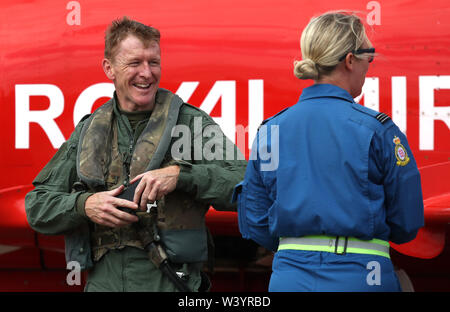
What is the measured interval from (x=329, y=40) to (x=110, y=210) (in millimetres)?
870

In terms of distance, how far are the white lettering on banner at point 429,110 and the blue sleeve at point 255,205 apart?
128cm

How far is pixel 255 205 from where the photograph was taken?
1597mm

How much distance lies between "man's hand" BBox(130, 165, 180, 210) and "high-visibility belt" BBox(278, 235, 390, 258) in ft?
1.75

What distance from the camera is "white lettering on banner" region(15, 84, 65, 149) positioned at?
2.87 m

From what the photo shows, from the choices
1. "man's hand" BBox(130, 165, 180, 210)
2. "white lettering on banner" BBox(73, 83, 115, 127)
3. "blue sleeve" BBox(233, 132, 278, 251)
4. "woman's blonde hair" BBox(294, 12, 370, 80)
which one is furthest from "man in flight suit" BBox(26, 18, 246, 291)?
"white lettering on banner" BBox(73, 83, 115, 127)

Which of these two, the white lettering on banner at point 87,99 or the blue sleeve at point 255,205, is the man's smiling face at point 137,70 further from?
the white lettering on banner at point 87,99

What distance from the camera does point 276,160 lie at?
1.50 metres

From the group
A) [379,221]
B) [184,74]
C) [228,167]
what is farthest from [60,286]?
[379,221]

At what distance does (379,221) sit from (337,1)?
62.8 inches

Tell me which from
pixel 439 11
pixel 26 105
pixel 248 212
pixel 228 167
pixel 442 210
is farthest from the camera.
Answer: pixel 26 105

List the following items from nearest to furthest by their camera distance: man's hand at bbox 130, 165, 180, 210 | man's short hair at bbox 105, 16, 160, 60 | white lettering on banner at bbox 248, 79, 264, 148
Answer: man's hand at bbox 130, 165, 180, 210 → man's short hair at bbox 105, 16, 160, 60 → white lettering on banner at bbox 248, 79, 264, 148

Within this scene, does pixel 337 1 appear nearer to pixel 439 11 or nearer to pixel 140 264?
pixel 439 11

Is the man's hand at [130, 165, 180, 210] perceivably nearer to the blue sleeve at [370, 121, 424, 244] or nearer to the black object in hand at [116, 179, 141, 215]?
the black object in hand at [116, 179, 141, 215]
